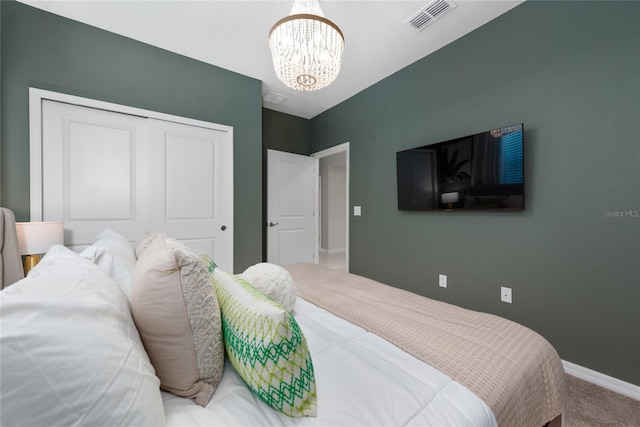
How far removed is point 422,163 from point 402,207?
0.52 m

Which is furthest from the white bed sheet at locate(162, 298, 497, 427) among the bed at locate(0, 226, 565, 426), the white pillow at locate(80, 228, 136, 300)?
the white pillow at locate(80, 228, 136, 300)

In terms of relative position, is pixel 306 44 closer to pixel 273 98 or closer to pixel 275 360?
pixel 275 360

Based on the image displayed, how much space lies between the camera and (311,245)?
13.9ft

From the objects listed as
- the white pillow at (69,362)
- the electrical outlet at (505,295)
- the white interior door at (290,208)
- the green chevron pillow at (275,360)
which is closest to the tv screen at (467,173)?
the electrical outlet at (505,295)

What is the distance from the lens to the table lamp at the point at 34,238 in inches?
70.0

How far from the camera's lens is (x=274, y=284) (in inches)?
46.1

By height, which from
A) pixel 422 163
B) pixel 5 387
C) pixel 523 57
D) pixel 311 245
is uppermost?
pixel 523 57

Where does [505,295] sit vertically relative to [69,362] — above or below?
below

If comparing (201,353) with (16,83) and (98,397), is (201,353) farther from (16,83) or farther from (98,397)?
(16,83)

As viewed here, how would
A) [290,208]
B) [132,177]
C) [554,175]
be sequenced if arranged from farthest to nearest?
[290,208]
[132,177]
[554,175]

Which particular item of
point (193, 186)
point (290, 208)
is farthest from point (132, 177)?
point (290, 208)

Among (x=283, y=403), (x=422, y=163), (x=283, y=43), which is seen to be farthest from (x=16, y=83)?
(x=422, y=163)

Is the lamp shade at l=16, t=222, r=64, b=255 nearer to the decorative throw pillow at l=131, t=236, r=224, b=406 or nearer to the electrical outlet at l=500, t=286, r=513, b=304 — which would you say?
the decorative throw pillow at l=131, t=236, r=224, b=406

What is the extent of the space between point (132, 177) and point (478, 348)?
9.81ft
